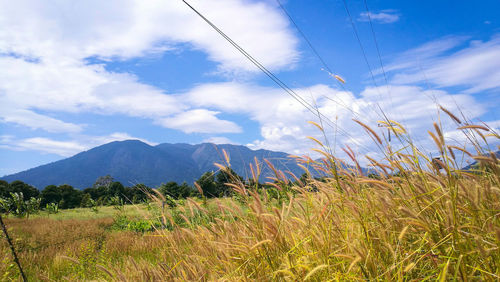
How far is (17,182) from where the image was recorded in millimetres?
28891

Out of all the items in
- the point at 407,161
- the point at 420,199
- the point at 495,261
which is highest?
the point at 407,161

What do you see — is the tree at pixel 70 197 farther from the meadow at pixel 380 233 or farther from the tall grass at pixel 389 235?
the tall grass at pixel 389 235

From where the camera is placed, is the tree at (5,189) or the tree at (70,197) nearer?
the tree at (5,189)

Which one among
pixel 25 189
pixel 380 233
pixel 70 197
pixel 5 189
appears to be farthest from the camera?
pixel 25 189

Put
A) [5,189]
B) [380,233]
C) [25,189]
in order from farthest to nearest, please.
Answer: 1. [25,189]
2. [5,189]
3. [380,233]

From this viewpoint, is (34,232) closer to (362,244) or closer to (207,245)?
Result: (207,245)

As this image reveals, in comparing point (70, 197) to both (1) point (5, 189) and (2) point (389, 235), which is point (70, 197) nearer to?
(1) point (5, 189)

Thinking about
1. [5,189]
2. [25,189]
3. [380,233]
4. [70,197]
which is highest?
[5,189]

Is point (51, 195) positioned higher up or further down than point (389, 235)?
further down

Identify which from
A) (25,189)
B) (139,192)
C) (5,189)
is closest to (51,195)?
(5,189)

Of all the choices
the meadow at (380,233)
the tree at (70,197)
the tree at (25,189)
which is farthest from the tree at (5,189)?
the meadow at (380,233)

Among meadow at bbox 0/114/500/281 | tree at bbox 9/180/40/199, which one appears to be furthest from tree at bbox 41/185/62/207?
meadow at bbox 0/114/500/281

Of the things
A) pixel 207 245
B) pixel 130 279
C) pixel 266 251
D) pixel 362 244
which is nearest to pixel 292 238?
pixel 266 251

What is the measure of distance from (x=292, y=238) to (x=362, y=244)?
2.03 feet
